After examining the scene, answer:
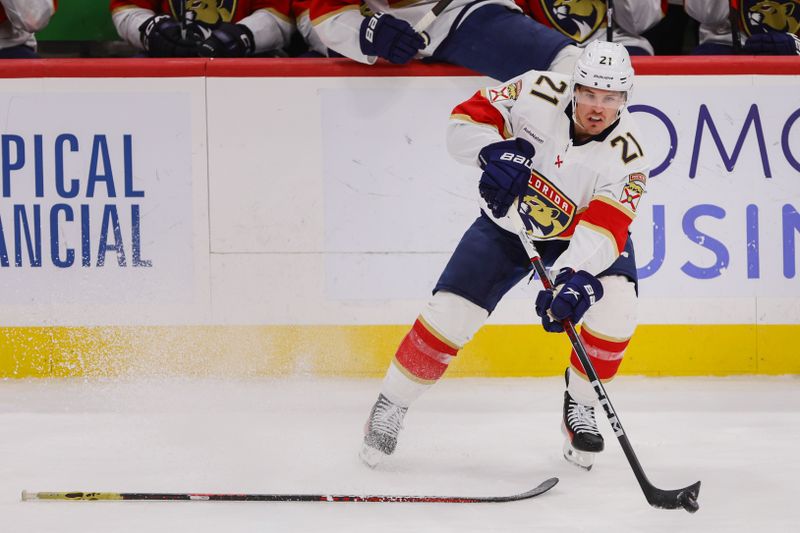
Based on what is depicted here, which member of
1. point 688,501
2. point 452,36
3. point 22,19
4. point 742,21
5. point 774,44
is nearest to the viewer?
point 688,501

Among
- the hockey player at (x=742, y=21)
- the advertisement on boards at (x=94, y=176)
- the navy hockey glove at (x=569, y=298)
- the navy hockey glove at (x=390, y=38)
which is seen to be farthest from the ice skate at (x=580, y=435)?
the hockey player at (x=742, y=21)

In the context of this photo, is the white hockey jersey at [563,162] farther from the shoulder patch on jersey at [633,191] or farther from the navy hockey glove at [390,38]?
the navy hockey glove at [390,38]

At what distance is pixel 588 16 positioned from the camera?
423 centimetres

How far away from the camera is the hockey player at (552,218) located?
2914 millimetres

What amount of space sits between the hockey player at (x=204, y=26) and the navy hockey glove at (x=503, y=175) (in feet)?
5.12

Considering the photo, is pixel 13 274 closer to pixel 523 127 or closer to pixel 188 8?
pixel 188 8

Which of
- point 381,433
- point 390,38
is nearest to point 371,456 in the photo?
point 381,433

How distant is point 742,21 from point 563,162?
1.64 m

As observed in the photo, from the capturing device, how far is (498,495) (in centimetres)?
282

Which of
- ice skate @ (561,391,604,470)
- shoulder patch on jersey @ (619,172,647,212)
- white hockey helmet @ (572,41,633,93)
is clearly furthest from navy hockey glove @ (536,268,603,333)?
white hockey helmet @ (572,41,633,93)

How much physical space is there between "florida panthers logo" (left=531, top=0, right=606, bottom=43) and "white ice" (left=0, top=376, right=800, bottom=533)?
3.99ft

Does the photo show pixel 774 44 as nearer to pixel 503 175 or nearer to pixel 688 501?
pixel 503 175

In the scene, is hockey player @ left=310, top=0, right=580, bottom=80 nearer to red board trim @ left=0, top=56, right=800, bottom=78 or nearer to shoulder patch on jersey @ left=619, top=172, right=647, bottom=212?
red board trim @ left=0, top=56, right=800, bottom=78

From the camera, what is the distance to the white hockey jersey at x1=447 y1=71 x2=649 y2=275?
2924mm
